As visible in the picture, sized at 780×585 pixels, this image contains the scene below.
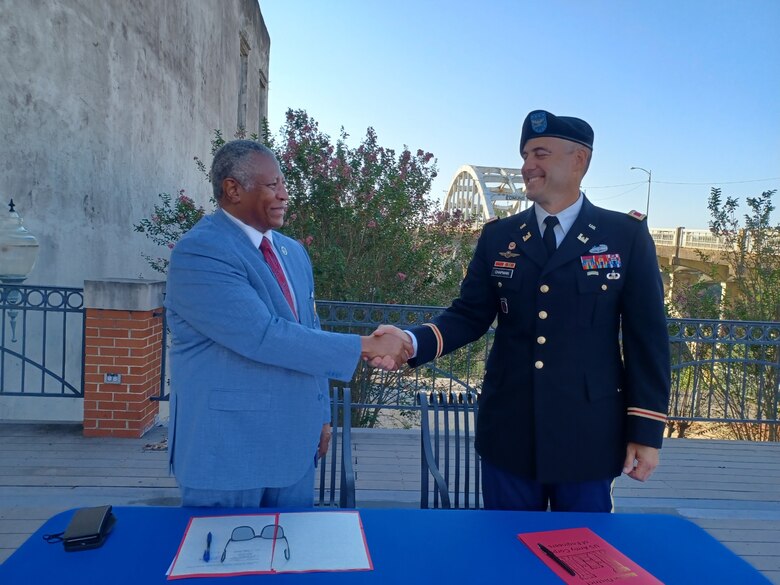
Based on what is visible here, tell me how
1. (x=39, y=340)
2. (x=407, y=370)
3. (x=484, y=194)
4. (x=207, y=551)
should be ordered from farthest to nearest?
(x=484, y=194), (x=39, y=340), (x=407, y=370), (x=207, y=551)

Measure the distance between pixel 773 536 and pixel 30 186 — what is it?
660cm

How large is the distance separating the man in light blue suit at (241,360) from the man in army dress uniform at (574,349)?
1.99 feet

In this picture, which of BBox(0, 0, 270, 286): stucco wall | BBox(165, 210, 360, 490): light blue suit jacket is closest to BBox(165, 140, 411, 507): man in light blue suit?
BBox(165, 210, 360, 490): light blue suit jacket

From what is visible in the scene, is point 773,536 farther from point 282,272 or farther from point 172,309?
point 172,309

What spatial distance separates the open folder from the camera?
1328mm

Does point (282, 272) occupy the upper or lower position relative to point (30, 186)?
lower

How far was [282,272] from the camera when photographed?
6.79ft

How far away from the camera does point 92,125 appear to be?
679 centimetres

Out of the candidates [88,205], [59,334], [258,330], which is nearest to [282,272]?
[258,330]

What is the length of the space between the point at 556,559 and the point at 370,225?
4804 mm

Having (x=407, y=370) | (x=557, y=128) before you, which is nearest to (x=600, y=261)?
(x=557, y=128)

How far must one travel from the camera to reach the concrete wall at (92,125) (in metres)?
5.53

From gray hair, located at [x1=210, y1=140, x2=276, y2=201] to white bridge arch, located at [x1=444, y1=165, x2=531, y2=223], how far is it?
480 cm

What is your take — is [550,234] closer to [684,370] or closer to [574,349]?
[574,349]
